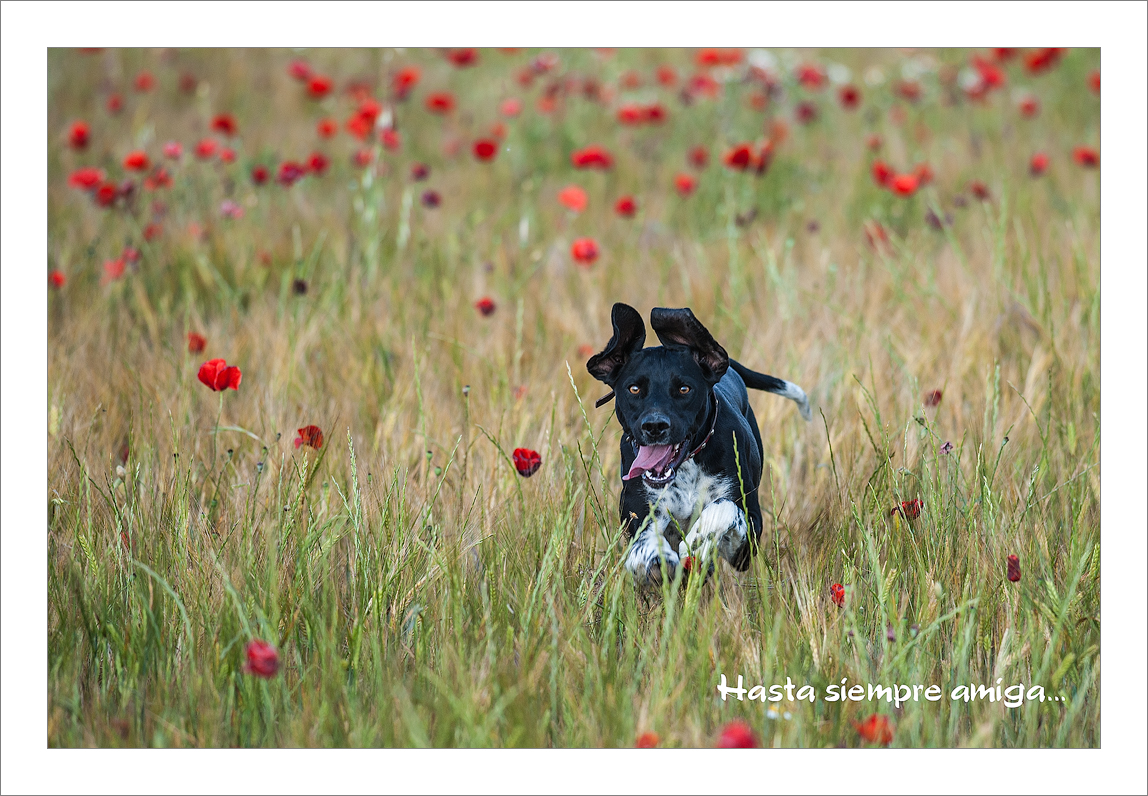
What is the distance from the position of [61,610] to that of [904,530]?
2.09 metres

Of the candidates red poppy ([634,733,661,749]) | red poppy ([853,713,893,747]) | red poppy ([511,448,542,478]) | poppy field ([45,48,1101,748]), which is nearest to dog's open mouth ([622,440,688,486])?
poppy field ([45,48,1101,748])

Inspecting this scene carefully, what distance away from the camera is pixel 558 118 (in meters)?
6.93

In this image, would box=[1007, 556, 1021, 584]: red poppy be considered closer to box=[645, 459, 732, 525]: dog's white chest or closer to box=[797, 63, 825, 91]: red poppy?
box=[645, 459, 732, 525]: dog's white chest

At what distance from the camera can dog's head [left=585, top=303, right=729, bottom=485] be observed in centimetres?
211

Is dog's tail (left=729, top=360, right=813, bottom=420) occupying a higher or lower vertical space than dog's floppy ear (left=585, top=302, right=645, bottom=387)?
lower

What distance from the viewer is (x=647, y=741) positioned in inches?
78.3

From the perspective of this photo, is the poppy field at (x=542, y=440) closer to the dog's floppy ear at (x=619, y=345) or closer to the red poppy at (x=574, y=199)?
the red poppy at (x=574, y=199)

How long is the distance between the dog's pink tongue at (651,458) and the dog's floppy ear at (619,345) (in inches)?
6.6

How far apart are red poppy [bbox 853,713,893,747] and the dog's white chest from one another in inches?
22.9

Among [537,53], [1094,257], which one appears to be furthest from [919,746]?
[537,53]

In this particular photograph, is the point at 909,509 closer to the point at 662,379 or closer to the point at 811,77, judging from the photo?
the point at 662,379

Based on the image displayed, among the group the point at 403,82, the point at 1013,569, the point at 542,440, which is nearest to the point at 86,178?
the point at 403,82

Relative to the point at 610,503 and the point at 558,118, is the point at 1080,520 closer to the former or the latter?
the point at 610,503

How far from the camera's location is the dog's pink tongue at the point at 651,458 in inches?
87.4
